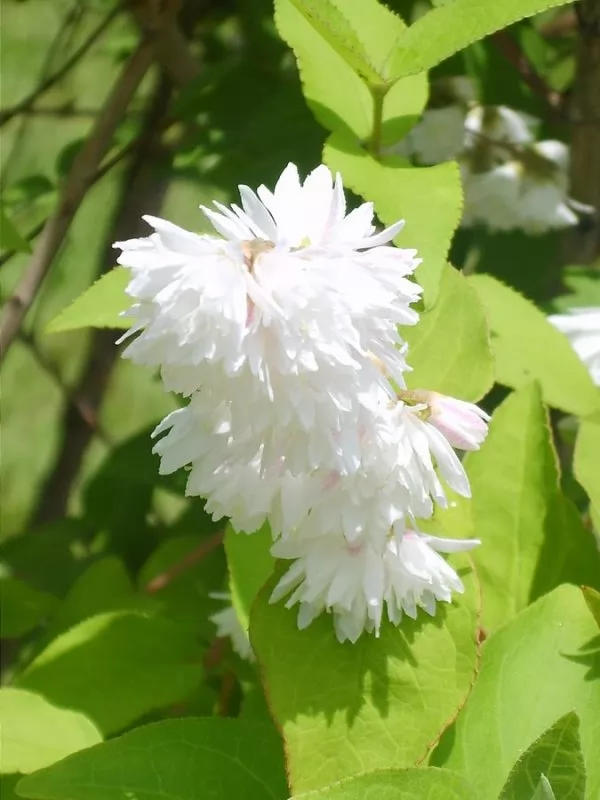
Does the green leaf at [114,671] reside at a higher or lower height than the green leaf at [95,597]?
higher

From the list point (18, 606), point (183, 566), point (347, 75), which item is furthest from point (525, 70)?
point (18, 606)

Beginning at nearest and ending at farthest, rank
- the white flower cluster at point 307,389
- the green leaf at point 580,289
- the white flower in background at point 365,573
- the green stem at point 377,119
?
the white flower cluster at point 307,389 → the white flower in background at point 365,573 → the green stem at point 377,119 → the green leaf at point 580,289

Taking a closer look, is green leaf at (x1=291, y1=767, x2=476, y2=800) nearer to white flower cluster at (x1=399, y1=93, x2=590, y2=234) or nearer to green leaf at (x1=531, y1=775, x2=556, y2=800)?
green leaf at (x1=531, y1=775, x2=556, y2=800)

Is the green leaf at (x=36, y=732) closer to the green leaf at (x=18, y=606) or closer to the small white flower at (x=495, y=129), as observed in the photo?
the green leaf at (x=18, y=606)

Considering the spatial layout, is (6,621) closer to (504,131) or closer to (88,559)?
(88,559)

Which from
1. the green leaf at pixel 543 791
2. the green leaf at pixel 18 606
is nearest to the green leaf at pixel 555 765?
the green leaf at pixel 543 791

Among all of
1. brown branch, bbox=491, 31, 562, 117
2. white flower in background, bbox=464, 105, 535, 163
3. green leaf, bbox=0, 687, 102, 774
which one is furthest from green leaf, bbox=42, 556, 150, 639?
brown branch, bbox=491, 31, 562, 117

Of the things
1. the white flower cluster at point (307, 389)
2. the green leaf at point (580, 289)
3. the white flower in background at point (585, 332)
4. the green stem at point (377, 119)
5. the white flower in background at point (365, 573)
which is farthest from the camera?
the green leaf at point (580, 289)
